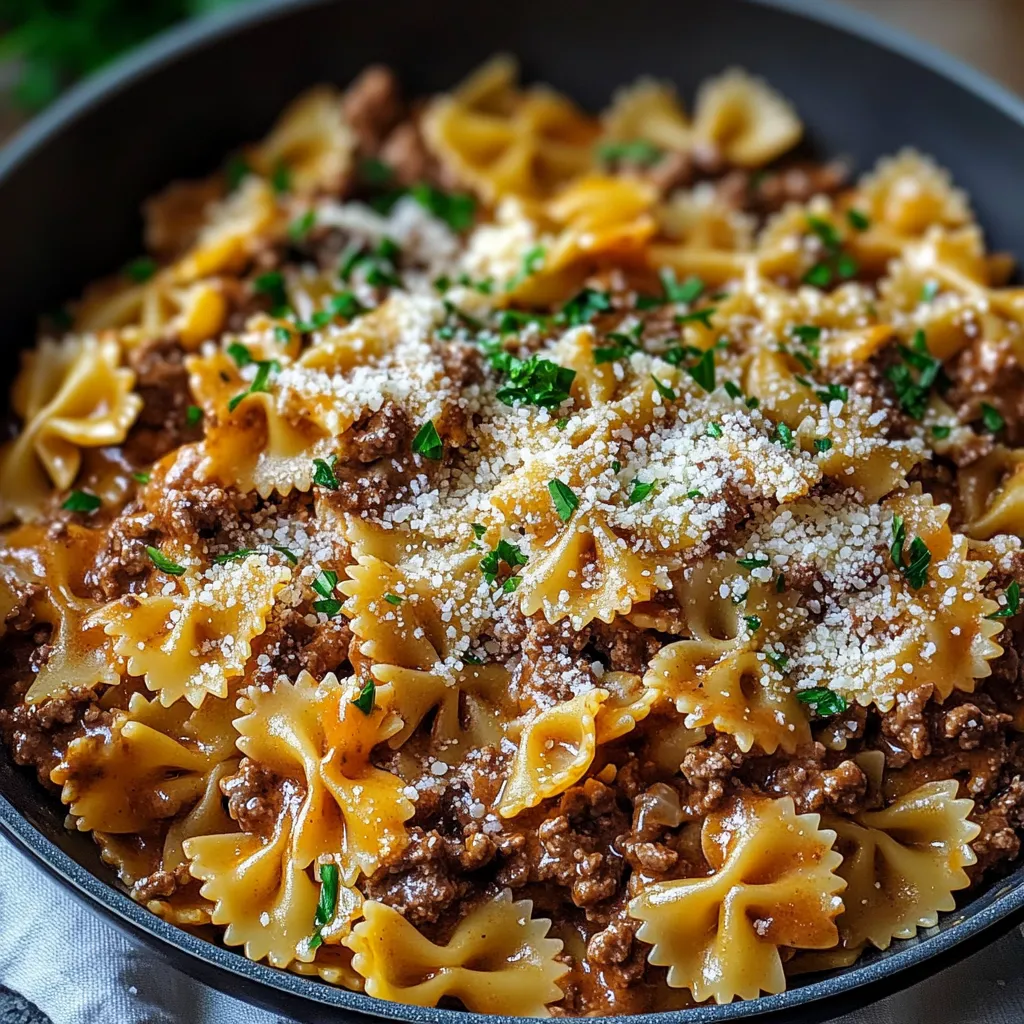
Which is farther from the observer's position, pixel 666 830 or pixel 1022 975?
pixel 666 830

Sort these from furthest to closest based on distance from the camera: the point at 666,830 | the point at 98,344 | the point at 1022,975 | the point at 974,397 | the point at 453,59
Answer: the point at 453,59 → the point at 98,344 → the point at 974,397 → the point at 666,830 → the point at 1022,975

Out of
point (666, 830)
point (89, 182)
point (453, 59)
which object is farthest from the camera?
point (453, 59)

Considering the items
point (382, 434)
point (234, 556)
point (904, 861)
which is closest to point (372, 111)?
point (382, 434)

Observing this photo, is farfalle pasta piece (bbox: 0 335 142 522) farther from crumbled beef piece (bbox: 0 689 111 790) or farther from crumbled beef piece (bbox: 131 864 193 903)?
crumbled beef piece (bbox: 131 864 193 903)

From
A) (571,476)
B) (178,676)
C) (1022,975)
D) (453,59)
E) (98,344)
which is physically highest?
(453,59)

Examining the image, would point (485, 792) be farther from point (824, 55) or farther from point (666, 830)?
point (824, 55)

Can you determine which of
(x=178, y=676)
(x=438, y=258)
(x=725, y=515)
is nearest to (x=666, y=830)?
(x=725, y=515)

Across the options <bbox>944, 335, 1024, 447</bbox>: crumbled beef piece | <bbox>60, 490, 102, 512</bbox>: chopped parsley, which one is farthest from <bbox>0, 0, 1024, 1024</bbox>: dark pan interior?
<bbox>60, 490, 102, 512</bbox>: chopped parsley
